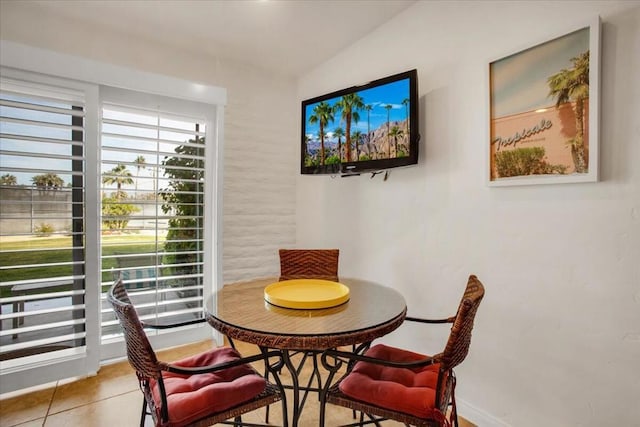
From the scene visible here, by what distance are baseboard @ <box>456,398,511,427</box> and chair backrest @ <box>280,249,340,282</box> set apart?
1.12 metres

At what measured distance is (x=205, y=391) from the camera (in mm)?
1297

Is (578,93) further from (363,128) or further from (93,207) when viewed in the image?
(93,207)

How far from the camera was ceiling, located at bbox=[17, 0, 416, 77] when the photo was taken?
87.2 inches

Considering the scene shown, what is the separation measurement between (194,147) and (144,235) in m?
0.87

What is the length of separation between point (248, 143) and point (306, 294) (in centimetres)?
195

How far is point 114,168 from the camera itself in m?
2.56

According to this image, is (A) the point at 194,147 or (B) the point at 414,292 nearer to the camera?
(B) the point at 414,292

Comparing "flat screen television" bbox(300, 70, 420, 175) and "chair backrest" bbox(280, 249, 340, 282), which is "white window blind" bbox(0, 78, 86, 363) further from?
"flat screen television" bbox(300, 70, 420, 175)

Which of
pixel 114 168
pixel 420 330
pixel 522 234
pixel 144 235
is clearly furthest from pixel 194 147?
pixel 522 234

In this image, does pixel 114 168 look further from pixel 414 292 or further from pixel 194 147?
pixel 414 292

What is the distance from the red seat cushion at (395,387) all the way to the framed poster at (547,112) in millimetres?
1072

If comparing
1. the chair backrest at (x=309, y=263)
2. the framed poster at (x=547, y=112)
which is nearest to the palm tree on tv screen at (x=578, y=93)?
the framed poster at (x=547, y=112)

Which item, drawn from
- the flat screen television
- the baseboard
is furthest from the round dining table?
the flat screen television

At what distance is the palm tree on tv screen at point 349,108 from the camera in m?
2.36
